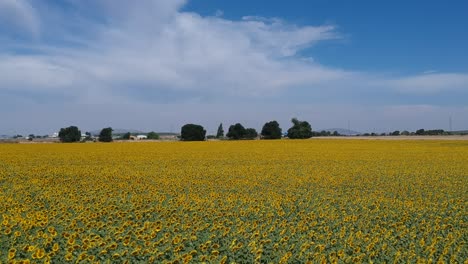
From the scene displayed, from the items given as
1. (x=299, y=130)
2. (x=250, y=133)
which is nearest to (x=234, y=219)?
(x=299, y=130)

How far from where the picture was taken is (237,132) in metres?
86.9

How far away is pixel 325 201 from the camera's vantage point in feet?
38.9

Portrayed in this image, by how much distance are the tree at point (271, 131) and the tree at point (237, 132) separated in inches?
156

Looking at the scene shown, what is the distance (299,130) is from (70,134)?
40.7 m

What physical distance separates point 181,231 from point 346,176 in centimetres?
1141

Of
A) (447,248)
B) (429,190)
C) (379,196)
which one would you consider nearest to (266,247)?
(447,248)

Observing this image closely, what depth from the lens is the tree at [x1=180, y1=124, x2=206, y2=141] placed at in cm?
7444

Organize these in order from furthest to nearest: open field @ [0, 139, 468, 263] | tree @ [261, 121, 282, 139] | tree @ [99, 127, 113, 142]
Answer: tree @ [261, 121, 282, 139], tree @ [99, 127, 113, 142], open field @ [0, 139, 468, 263]

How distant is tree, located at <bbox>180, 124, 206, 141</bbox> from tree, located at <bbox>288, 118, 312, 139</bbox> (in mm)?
17802

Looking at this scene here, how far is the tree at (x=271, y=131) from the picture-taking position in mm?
84375

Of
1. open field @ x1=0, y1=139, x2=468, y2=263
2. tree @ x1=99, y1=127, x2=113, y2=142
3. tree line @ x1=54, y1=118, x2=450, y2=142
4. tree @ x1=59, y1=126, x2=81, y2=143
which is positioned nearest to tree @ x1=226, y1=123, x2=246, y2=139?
tree line @ x1=54, y1=118, x2=450, y2=142

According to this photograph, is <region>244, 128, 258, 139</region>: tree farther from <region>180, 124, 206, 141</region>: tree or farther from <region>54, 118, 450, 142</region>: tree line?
<region>180, 124, 206, 141</region>: tree

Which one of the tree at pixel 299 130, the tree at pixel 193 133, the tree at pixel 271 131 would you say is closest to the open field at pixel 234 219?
the tree at pixel 193 133

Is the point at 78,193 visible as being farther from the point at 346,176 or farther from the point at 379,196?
the point at 346,176
